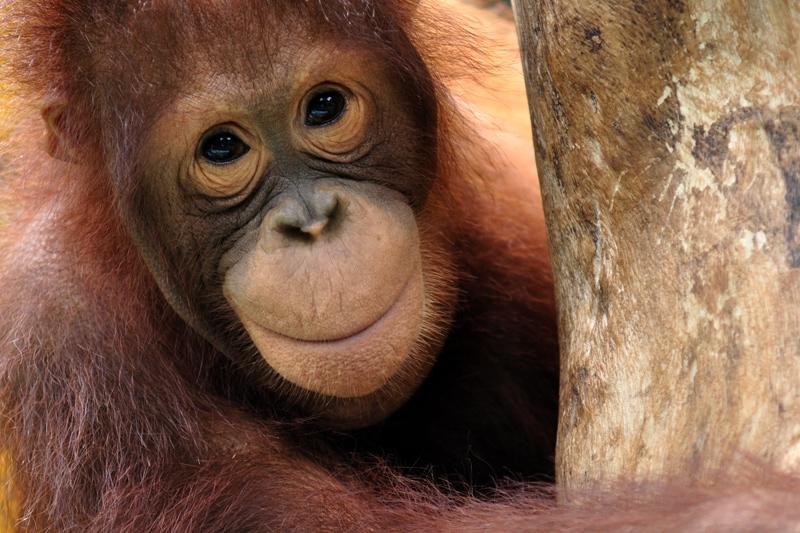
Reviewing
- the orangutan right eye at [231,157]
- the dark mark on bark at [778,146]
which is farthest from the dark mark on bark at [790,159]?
the orangutan right eye at [231,157]

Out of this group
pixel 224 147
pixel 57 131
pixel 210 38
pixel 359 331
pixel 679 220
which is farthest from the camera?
pixel 57 131

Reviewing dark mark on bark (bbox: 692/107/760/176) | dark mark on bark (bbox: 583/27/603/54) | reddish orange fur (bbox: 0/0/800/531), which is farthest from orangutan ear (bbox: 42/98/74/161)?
dark mark on bark (bbox: 692/107/760/176)

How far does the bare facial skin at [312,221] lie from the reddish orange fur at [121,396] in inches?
6.1

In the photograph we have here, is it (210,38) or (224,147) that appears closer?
(210,38)

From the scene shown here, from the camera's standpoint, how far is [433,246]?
3.42m

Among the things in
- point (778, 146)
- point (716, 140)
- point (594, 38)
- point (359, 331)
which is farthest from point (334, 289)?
point (778, 146)

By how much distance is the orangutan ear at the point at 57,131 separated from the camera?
3.23m

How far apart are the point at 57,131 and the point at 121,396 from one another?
A: 2.83 ft

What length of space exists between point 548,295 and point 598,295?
5.74 ft

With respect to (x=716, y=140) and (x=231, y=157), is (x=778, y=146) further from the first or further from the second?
(x=231, y=157)

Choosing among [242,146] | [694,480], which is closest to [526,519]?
[694,480]

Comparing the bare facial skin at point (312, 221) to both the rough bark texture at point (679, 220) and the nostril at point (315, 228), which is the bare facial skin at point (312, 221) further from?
the rough bark texture at point (679, 220)

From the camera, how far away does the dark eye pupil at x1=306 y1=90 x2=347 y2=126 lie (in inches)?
122

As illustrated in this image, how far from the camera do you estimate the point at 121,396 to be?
3.10 meters
